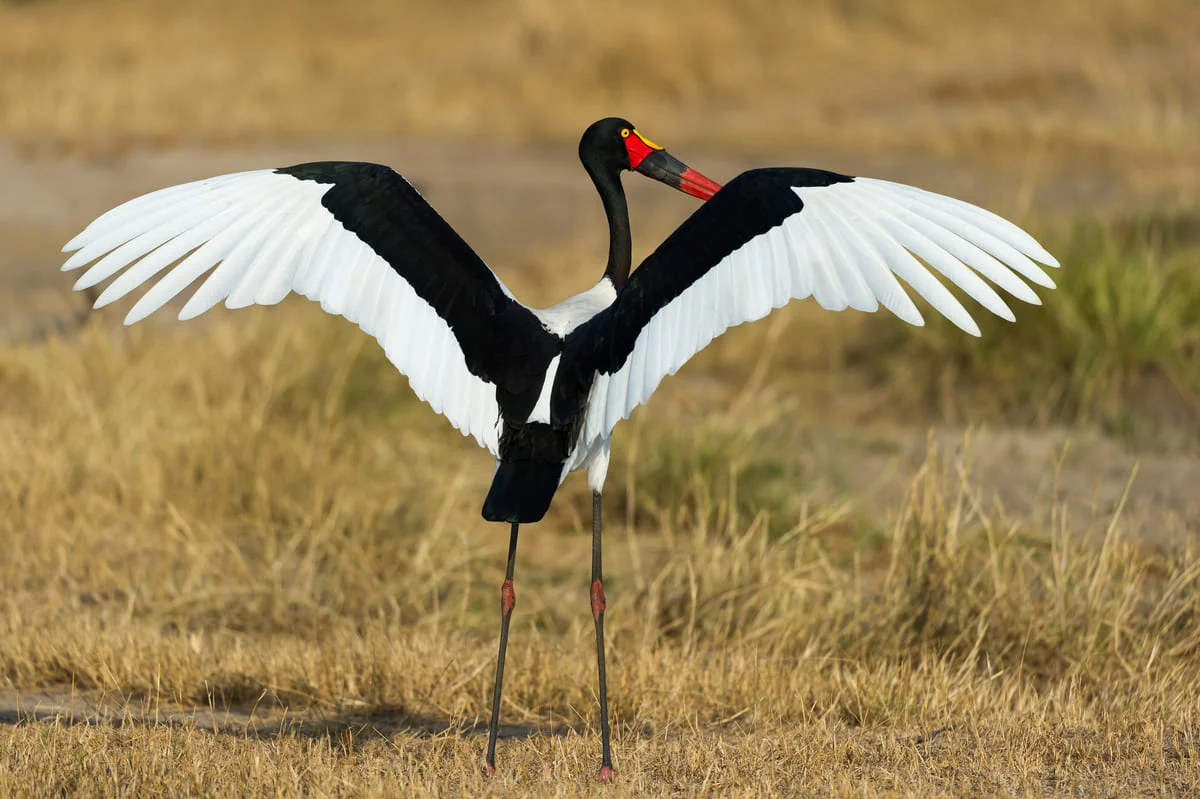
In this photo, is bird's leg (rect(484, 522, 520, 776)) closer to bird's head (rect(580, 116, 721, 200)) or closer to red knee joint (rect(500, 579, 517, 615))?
red knee joint (rect(500, 579, 517, 615))

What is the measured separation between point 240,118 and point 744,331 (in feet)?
30.3

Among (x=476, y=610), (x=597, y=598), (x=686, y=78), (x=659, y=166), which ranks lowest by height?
(x=476, y=610)

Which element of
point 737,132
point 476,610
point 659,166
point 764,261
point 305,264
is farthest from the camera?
point 737,132

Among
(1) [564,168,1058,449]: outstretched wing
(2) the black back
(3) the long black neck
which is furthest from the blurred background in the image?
(2) the black back

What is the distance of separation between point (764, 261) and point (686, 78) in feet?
49.4

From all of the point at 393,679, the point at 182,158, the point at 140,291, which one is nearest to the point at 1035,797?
the point at 393,679

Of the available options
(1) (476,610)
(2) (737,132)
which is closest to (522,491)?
(1) (476,610)

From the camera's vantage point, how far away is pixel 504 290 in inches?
171

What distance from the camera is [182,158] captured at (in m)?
15.0

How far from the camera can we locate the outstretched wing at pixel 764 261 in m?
4.03

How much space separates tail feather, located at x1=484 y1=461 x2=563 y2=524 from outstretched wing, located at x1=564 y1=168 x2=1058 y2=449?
0.45 feet

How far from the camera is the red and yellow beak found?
191 inches

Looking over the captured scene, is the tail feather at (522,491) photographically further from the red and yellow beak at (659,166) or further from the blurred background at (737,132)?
the blurred background at (737,132)

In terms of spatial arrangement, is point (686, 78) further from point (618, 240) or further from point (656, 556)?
point (618, 240)
